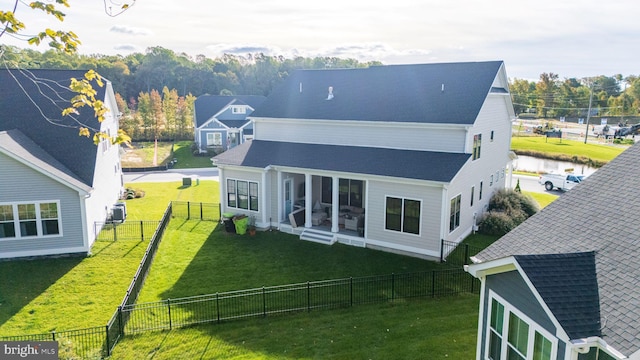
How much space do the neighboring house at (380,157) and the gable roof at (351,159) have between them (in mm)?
55

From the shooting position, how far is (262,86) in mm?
112562

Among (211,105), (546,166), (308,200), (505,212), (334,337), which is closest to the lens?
(334,337)

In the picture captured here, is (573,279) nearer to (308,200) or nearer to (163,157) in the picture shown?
(308,200)

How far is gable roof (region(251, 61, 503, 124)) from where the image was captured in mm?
20812

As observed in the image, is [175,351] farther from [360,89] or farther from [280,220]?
[360,89]

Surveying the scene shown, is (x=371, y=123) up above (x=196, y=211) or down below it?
above

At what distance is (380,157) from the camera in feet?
67.6

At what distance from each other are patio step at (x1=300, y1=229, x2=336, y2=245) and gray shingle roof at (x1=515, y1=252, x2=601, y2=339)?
13115mm

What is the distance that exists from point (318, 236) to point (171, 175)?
24796mm

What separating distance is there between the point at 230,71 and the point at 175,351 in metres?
107

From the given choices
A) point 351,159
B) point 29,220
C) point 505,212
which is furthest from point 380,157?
point 29,220

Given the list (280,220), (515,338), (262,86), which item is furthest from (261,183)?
(262,86)

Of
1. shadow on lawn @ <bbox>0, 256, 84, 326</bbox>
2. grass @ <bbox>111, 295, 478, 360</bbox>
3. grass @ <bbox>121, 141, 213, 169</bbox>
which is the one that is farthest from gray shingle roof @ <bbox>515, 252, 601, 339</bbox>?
grass @ <bbox>121, 141, 213, 169</bbox>

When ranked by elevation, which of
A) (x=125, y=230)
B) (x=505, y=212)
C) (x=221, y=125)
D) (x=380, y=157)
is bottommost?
(x=125, y=230)
